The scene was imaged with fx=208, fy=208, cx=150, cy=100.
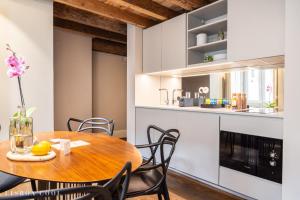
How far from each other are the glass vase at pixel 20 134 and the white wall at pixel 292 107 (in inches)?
79.5

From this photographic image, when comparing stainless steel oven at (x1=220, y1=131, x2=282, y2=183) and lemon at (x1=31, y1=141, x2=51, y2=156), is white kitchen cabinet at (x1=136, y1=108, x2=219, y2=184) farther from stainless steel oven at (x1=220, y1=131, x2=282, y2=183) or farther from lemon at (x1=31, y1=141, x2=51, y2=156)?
lemon at (x1=31, y1=141, x2=51, y2=156)

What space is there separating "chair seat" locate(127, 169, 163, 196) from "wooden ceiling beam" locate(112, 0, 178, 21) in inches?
89.4

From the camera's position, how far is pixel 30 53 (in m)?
2.71

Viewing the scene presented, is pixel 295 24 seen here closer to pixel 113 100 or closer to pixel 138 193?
pixel 138 193

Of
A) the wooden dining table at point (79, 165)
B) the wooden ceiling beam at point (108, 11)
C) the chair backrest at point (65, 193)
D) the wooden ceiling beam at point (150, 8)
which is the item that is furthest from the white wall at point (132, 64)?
the chair backrest at point (65, 193)

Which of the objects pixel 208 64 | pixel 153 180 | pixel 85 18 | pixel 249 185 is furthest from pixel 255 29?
pixel 85 18

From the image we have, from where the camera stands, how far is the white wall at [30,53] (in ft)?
8.32

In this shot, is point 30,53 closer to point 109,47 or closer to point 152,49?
point 152,49

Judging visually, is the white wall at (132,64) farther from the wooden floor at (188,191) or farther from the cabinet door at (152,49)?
the wooden floor at (188,191)

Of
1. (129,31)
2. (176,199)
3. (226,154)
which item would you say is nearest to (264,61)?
(226,154)

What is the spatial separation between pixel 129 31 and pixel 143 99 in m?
1.28

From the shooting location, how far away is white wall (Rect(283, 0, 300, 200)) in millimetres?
1760

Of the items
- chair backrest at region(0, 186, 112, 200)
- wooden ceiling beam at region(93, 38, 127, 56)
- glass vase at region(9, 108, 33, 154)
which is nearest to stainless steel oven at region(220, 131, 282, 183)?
chair backrest at region(0, 186, 112, 200)

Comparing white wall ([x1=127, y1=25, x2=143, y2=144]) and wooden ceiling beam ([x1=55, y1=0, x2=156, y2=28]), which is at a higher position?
wooden ceiling beam ([x1=55, y1=0, x2=156, y2=28])
